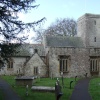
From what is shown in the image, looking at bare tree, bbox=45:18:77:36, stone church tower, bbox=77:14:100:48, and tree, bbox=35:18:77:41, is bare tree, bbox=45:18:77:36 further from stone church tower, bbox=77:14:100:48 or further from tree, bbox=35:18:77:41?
stone church tower, bbox=77:14:100:48

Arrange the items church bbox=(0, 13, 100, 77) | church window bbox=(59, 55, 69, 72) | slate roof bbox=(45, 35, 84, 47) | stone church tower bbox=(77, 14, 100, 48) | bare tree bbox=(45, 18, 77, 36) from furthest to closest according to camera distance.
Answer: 1. bare tree bbox=(45, 18, 77, 36)
2. stone church tower bbox=(77, 14, 100, 48)
3. slate roof bbox=(45, 35, 84, 47)
4. church window bbox=(59, 55, 69, 72)
5. church bbox=(0, 13, 100, 77)

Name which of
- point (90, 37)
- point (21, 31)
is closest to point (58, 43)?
point (90, 37)

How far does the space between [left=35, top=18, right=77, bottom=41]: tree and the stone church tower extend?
17.2 m

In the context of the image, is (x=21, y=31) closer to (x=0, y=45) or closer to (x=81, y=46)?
(x=0, y=45)

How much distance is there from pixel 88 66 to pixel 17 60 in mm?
A: 12464

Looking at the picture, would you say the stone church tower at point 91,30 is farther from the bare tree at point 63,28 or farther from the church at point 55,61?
the bare tree at point 63,28

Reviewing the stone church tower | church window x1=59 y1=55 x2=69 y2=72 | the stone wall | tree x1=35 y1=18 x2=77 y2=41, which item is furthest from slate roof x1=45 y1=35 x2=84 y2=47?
tree x1=35 y1=18 x2=77 y2=41

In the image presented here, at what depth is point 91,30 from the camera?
5575 centimetres

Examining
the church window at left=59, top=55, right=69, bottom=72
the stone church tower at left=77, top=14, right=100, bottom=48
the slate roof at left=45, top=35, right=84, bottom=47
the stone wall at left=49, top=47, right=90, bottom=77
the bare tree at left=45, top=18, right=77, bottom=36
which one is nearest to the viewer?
the stone wall at left=49, top=47, right=90, bottom=77

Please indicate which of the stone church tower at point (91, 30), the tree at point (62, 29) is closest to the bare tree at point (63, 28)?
Answer: the tree at point (62, 29)

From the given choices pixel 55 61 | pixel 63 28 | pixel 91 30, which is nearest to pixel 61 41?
pixel 55 61

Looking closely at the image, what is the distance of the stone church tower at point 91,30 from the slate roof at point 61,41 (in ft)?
6.54

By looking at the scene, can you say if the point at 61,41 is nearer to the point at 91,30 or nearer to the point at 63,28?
the point at 91,30

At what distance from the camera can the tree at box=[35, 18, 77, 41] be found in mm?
73463
